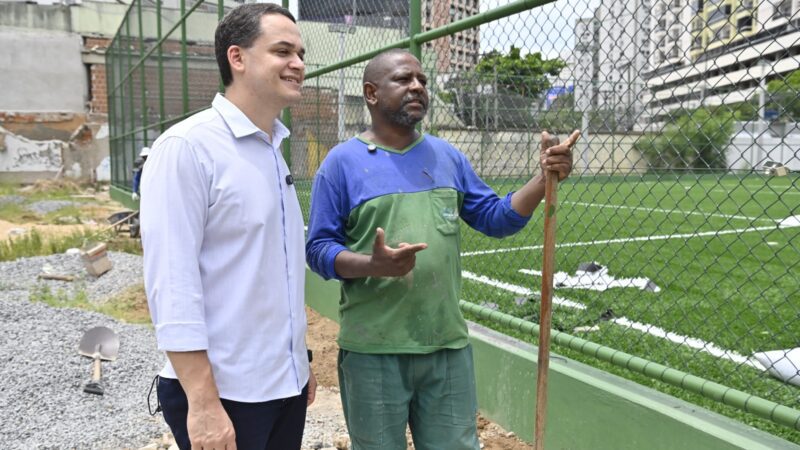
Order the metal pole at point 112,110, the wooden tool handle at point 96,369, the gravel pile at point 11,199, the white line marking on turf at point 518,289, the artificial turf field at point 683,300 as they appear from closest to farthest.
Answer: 1. the artificial turf field at point 683,300
2. the wooden tool handle at point 96,369
3. the white line marking on turf at point 518,289
4. the gravel pile at point 11,199
5. the metal pole at point 112,110

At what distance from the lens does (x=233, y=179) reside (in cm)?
189

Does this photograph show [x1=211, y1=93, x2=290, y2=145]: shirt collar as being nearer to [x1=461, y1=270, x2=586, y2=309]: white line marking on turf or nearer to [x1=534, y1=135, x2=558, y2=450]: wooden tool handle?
[x1=534, y1=135, x2=558, y2=450]: wooden tool handle

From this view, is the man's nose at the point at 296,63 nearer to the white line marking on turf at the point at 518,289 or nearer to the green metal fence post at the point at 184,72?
the white line marking on turf at the point at 518,289

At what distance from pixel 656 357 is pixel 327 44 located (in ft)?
11.9

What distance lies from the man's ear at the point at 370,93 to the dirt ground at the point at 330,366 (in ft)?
6.79

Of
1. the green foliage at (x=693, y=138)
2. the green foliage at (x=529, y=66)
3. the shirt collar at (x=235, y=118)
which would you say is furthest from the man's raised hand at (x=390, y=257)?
the green foliage at (x=529, y=66)

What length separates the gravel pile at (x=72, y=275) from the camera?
837 centimetres

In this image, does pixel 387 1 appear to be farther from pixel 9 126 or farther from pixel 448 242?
pixel 9 126

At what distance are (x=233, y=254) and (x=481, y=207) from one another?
109cm

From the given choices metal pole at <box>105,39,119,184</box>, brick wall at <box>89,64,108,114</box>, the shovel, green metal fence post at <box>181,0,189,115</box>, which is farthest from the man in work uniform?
brick wall at <box>89,64,108,114</box>

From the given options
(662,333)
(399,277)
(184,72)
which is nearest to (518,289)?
(662,333)

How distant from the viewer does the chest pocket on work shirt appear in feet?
8.20

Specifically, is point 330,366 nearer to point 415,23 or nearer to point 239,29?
point 415,23

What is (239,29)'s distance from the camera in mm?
1996
